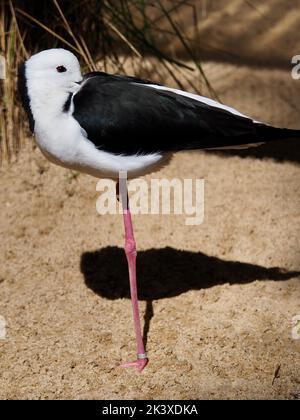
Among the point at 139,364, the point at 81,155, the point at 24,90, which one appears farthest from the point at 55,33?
the point at 139,364

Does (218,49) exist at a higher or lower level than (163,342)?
higher

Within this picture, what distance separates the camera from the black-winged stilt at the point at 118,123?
2.02 m

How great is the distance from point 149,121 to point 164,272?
71 centimetres

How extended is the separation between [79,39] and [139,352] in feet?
5.48

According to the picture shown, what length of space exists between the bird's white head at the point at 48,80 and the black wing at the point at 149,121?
6 cm

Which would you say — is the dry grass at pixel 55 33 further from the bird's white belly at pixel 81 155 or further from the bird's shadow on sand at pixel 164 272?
the bird's white belly at pixel 81 155

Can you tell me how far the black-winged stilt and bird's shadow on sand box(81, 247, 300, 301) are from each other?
0.31 meters

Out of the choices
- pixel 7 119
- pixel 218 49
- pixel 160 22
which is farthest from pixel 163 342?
pixel 160 22

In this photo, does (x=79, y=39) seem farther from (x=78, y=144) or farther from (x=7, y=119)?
(x=78, y=144)

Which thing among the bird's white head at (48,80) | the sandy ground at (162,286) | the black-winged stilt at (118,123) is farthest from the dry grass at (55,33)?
the bird's white head at (48,80)

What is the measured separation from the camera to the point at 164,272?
2631mm

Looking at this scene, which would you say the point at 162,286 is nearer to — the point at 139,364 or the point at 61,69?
the point at 139,364

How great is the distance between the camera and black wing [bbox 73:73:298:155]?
2057 millimetres

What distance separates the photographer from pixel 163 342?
2.28 m
